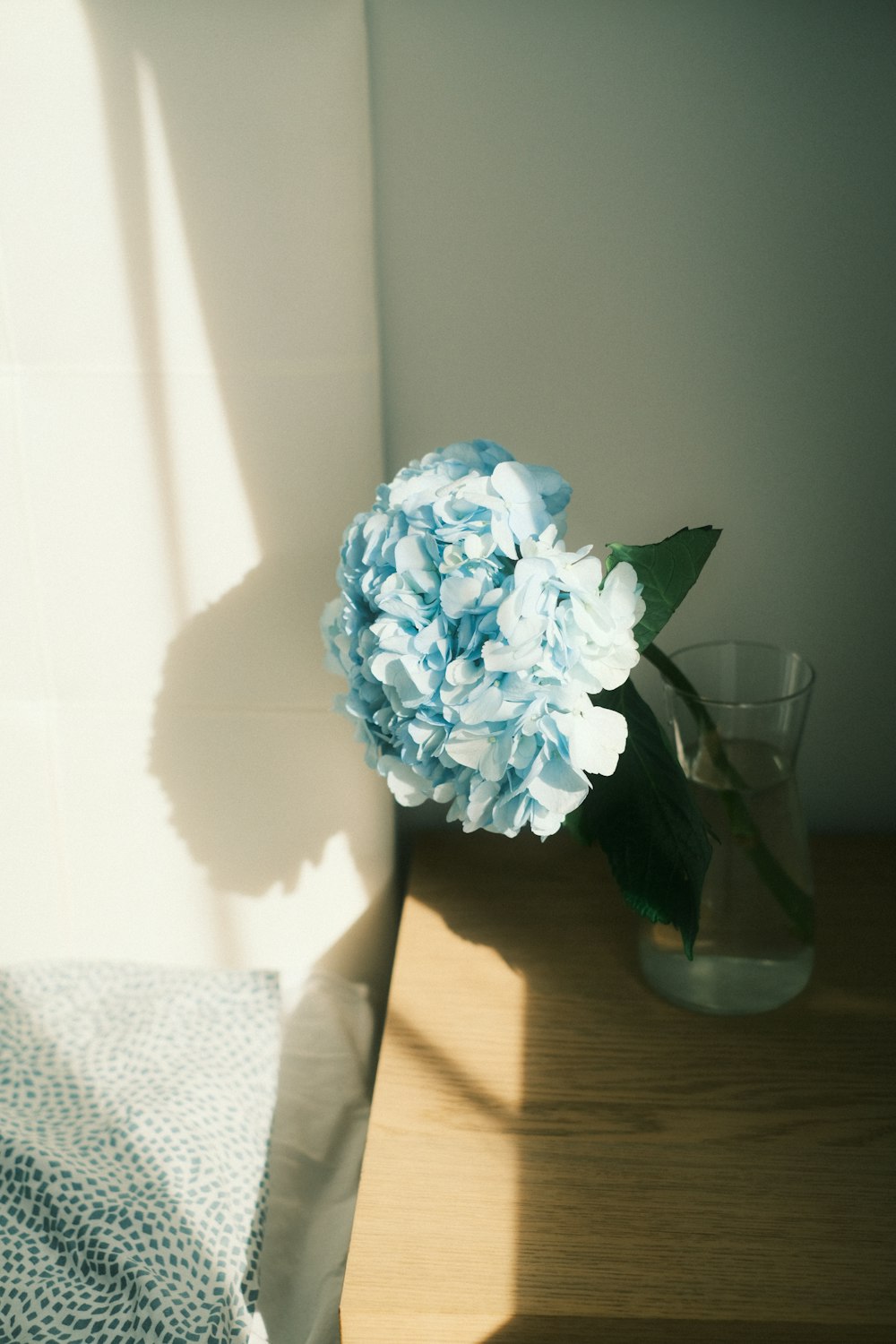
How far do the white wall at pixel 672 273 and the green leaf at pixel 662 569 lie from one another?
31cm

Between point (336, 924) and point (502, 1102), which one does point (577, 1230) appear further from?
point (336, 924)

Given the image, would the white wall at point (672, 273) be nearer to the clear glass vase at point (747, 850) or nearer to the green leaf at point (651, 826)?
the clear glass vase at point (747, 850)

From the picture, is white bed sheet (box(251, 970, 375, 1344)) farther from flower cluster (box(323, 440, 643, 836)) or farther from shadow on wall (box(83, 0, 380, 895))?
flower cluster (box(323, 440, 643, 836))

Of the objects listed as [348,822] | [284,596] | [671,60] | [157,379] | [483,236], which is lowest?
[348,822]

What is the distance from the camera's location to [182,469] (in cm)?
84

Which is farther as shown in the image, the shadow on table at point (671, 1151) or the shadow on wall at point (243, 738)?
the shadow on wall at point (243, 738)

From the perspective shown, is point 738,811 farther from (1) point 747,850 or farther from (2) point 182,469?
(2) point 182,469

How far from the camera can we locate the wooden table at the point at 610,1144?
62 centimetres

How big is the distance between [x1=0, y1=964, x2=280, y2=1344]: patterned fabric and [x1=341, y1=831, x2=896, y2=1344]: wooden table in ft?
0.38

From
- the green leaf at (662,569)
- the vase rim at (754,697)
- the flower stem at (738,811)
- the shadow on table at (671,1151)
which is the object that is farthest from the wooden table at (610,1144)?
the green leaf at (662,569)

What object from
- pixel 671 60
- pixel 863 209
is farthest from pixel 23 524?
pixel 863 209

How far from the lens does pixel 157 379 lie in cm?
82

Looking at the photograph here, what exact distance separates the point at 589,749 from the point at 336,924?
0.50 metres

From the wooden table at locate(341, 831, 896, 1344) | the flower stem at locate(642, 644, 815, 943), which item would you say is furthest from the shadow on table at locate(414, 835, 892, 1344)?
the flower stem at locate(642, 644, 815, 943)
